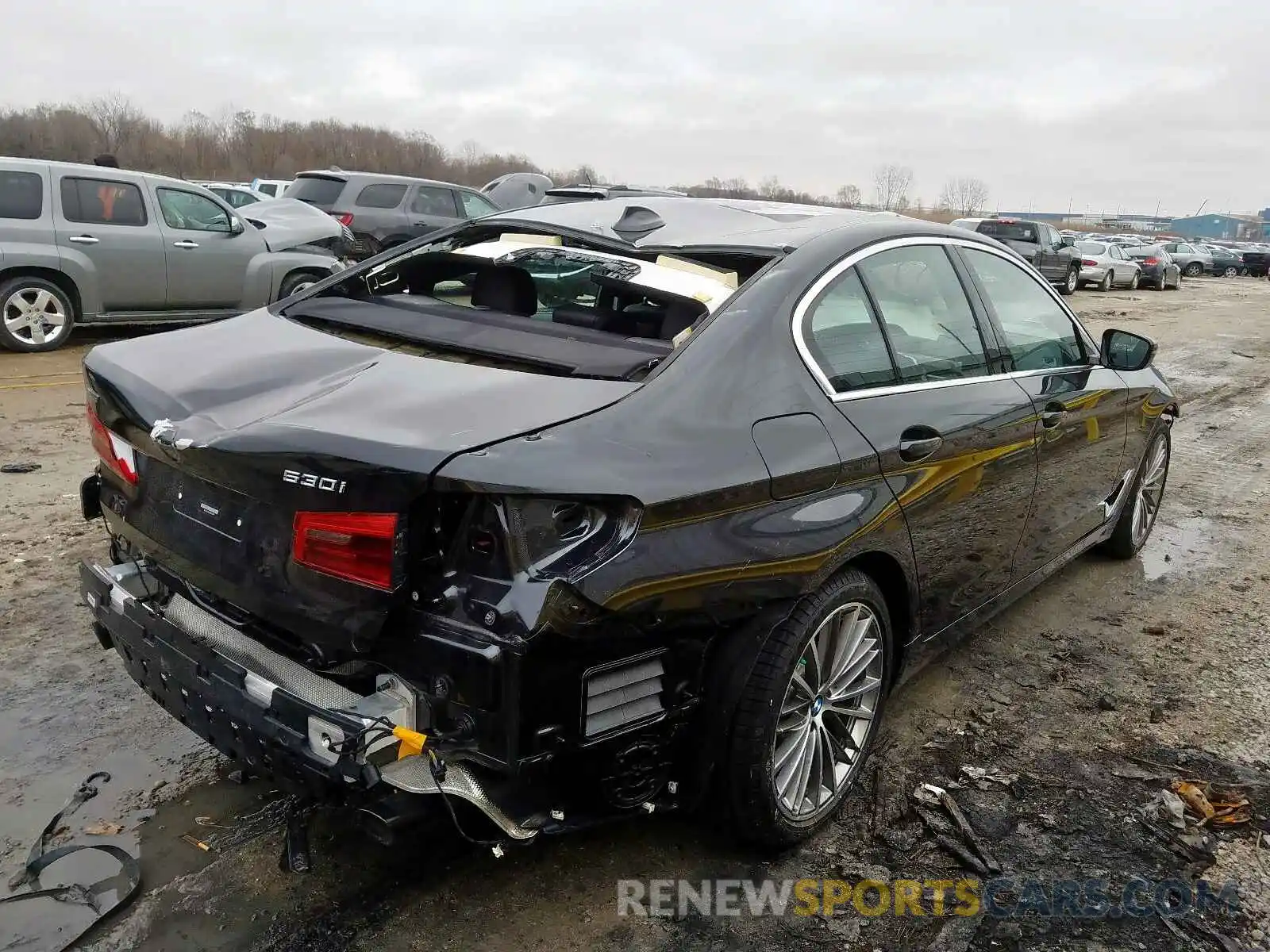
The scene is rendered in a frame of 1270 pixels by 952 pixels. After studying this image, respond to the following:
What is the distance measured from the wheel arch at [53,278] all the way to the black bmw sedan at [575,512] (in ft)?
23.7

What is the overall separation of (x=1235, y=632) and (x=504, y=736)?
3.79 m

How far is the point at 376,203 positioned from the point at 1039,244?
15.2 m

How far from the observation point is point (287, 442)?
2139 mm

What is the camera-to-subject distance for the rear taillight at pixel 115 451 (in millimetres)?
2619

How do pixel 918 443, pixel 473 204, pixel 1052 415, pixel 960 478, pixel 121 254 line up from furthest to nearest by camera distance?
pixel 473 204, pixel 121 254, pixel 1052 415, pixel 960 478, pixel 918 443

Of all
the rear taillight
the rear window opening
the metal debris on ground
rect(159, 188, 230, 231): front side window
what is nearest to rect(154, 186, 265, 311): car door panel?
rect(159, 188, 230, 231): front side window

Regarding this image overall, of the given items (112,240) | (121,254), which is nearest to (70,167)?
(112,240)

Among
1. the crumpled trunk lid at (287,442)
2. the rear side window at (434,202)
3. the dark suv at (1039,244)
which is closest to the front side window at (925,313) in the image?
the crumpled trunk lid at (287,442)

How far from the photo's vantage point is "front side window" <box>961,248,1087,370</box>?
367cm

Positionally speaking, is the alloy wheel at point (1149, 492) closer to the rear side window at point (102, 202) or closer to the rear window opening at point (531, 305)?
the rear window opening at point (531, 305)

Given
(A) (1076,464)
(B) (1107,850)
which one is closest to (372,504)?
(B) (1107,850)

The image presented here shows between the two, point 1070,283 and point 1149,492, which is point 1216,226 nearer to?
point 1070,283

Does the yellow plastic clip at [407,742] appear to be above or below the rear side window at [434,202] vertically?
below

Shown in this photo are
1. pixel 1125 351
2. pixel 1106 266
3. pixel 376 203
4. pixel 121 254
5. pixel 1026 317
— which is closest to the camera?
pixel 1026 317
